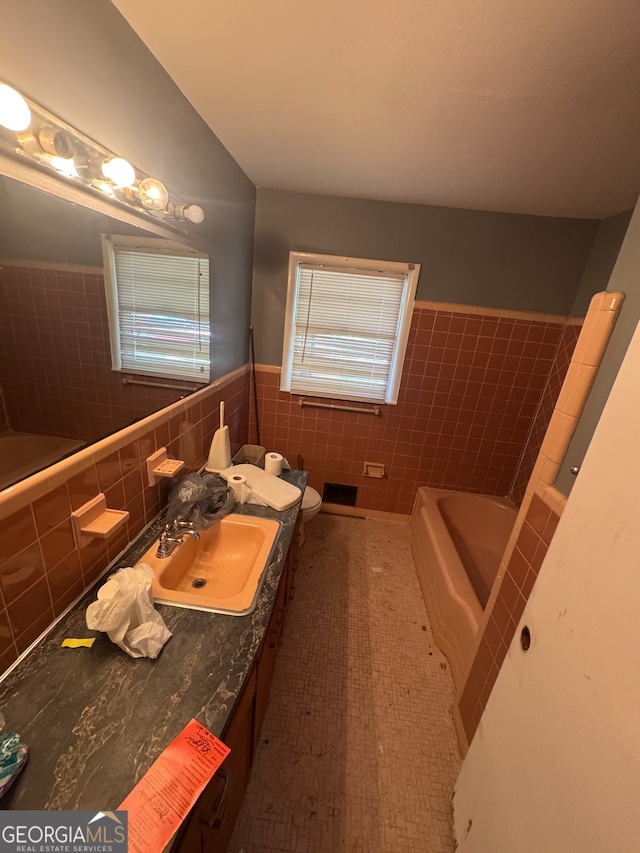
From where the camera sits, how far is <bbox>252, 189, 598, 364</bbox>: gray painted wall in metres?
2.06

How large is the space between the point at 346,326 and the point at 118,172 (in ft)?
5.46

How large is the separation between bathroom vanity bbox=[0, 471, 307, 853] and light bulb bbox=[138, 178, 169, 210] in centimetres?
122

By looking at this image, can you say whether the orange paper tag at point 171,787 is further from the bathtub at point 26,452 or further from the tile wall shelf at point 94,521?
the bathtub at point 26,452

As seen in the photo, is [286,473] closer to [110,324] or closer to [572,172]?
[110,324]

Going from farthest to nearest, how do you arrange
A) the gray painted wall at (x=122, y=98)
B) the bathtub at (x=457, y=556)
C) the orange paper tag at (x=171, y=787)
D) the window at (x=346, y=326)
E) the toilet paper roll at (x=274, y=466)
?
1. the window at (x=346, y=326)
2. the toilet paper roll at (x=274, y=466)
3. the bathtub at (x=457, y=556)
4. the gray painted wall at (x=122, y=98)
5. the orange paper tag at (x=171, y=787)

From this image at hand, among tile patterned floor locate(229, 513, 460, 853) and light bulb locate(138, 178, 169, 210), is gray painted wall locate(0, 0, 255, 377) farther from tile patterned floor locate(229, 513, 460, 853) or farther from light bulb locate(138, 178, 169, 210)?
tile patterned floor locate(229, 513, 460, 853)

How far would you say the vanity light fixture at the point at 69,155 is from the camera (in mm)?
598

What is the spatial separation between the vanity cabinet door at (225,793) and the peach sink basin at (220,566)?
23 centimetres

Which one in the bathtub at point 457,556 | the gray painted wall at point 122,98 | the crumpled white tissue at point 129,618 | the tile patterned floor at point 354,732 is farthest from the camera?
the bathtub at point 457,556

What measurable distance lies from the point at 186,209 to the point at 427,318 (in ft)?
5.39

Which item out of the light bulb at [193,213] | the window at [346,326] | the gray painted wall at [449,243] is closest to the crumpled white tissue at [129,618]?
the light bulb at [193,213]

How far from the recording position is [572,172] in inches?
58.6

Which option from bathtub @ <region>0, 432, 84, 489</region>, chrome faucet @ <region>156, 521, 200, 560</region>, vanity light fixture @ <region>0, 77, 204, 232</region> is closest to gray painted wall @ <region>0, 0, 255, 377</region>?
vanity light fixture @ <region>0, 77, 204, 232</region>

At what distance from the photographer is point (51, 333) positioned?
832 mm
